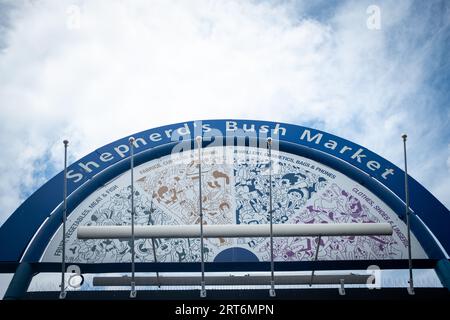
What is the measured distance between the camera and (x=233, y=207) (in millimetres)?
22562

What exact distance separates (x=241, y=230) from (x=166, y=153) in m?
5.67

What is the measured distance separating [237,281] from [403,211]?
6668 mm

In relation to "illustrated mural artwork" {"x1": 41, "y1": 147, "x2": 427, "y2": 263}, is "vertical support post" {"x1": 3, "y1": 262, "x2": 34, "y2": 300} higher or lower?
lower

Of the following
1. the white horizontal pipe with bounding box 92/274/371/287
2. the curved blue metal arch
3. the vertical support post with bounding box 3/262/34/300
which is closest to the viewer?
the vertical support post with bounding box 3/262/34/300

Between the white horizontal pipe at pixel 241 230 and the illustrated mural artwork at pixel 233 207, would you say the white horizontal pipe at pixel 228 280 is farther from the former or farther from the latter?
the white horizontal pipe at pixel 241 230

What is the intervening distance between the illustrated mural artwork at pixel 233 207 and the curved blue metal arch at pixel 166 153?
30 centimetres

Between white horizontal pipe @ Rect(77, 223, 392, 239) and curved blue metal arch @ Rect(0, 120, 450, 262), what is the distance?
240 centimetres

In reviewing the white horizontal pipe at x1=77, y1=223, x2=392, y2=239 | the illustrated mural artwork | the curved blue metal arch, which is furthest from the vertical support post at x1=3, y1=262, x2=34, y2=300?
the white horizontal pipe at x1=77, y1=223, x2=392, y2=239

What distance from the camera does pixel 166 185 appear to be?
76.1 ft

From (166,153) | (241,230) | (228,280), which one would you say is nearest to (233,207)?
(241,230)

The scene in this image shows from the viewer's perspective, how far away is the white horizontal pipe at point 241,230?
1988 cm

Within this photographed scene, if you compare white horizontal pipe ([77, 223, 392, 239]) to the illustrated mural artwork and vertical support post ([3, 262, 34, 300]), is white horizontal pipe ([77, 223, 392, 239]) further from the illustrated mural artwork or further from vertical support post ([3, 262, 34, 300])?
vertical support post ([3, 262, 34, 300])

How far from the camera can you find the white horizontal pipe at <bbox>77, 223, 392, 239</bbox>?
19875mm

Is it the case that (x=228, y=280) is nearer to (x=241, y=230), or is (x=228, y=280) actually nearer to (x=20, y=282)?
(x=241, y=230)
